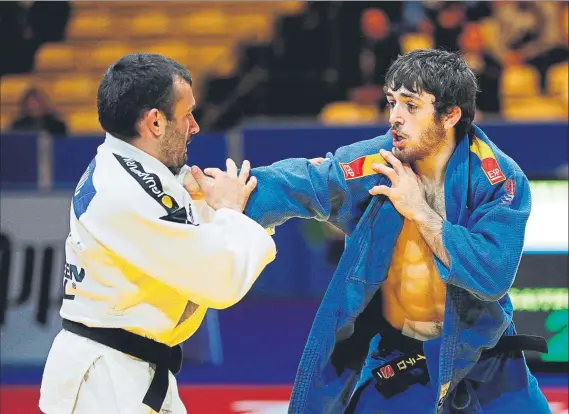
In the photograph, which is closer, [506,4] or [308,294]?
[308,294]

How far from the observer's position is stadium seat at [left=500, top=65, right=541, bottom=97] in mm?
9383

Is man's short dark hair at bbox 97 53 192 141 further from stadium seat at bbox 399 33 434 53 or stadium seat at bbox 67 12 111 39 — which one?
stadium seat at bbox 67 12 111 39

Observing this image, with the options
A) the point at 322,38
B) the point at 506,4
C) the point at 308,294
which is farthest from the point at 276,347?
the point at 506,4

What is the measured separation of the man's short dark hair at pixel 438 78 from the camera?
3.08 m

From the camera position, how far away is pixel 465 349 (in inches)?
123

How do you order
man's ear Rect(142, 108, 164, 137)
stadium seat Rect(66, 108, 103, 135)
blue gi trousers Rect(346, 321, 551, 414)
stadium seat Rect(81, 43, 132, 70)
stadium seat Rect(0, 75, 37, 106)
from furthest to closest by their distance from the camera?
stadium seat Rect(81, 43, 132, 70), stadium seat Rect(0, 75, 37, 106), stadium seat Rect(66, 108, 103, 135), blue gi trousers Rect(346, 321, 551, 414), man's ear Rect(142, 108, 164, 137)

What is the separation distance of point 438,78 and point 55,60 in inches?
357

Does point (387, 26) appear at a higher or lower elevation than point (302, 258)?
higher

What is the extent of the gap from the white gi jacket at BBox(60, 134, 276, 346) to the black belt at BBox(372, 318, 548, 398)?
0.79m

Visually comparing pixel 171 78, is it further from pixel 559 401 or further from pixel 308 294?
pixel 308 294

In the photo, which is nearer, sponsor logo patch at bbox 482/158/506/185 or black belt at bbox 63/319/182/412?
black belt at bbox 63/319/182/412

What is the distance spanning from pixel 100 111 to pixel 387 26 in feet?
20.8

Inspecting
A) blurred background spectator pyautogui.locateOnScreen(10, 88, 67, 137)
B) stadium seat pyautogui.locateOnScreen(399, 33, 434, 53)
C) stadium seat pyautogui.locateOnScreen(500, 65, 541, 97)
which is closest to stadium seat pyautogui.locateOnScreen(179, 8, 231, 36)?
blurred background spectator pyautogui.locateOnScreen(10, 88, 67, 137)

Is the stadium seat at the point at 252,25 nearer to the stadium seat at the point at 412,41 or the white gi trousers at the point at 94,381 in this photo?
the stadium seat at the point at 412,41
